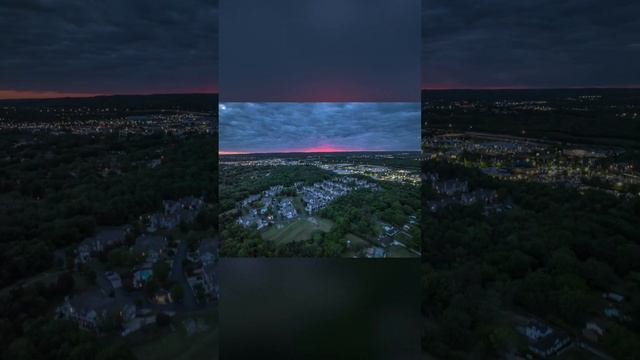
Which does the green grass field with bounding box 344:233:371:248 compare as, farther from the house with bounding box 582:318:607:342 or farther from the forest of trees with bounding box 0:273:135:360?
the forest of trees with bounding box 0:273:135:360

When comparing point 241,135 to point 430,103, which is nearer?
point 430,103

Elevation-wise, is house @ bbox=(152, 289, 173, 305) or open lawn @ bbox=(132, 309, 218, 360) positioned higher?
house @ bbox=(152, 289, 173, 305)

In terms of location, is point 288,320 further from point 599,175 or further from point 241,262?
point 599,175

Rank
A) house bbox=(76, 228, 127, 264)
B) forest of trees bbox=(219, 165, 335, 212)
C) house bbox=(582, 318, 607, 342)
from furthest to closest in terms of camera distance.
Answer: forest of trees bbox=(219, 165, 335, 212) < house bbox=(76, 228, 127, 264) < house bbox=(582, 318, 607, 342)

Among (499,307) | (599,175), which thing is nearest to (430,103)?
(599,175)

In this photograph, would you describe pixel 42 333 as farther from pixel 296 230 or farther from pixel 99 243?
pixel 296 230

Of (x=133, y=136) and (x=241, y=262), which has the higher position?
(x=133, y=136)

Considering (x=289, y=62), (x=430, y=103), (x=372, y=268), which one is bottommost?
(x=372, y=268)

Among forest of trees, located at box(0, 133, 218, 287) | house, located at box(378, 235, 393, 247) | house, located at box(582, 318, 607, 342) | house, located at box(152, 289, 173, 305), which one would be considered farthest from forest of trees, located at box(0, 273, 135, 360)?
house, located at box(582, 318, 607, 342)
